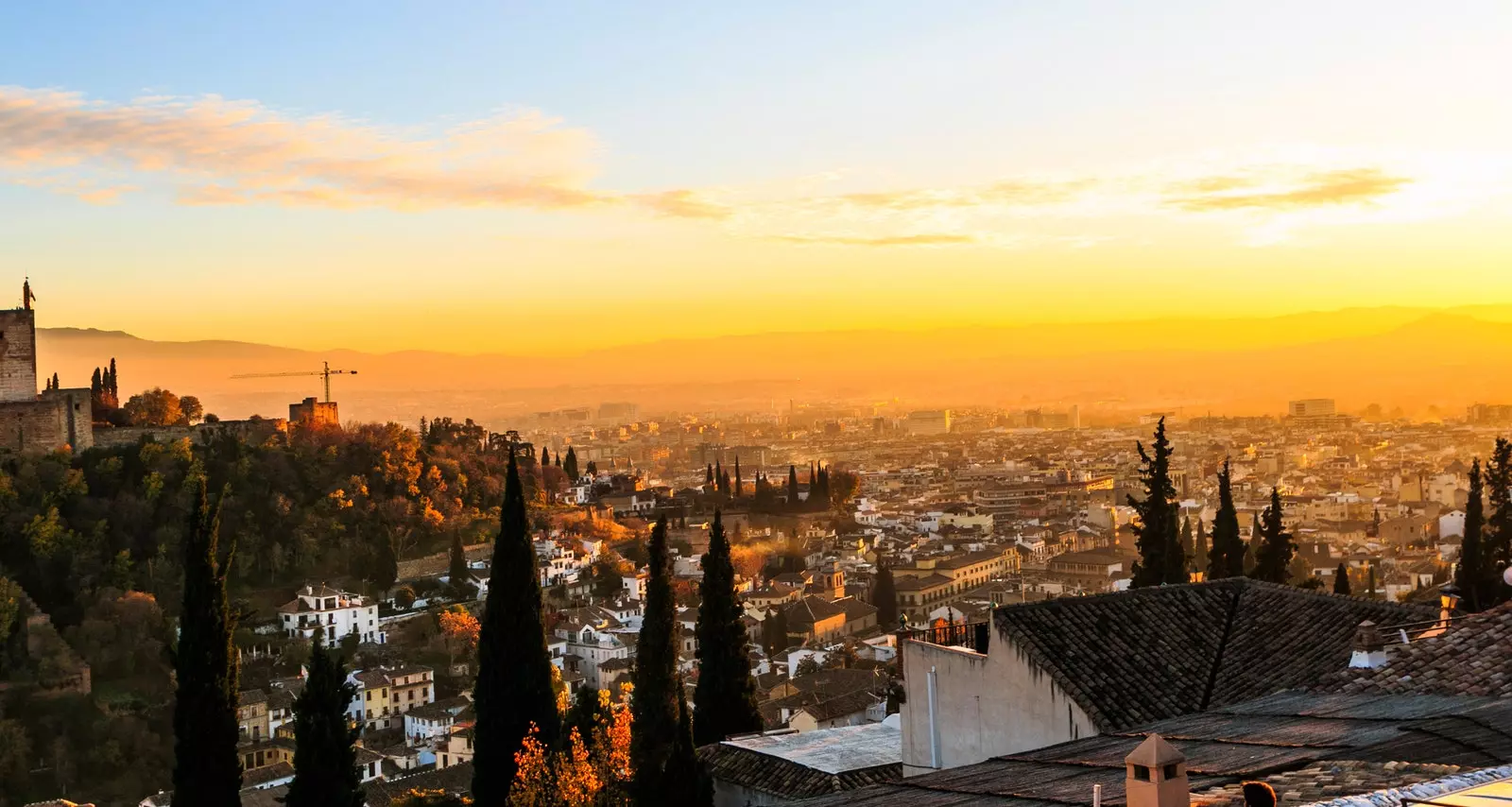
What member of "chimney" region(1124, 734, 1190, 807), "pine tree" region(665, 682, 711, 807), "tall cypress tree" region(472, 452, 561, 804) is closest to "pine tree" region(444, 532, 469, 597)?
"tall cypress tree" region(472, 452, 561, 804)

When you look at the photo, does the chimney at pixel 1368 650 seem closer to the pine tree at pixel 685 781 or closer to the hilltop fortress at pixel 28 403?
the pine tree at pixel 685 781

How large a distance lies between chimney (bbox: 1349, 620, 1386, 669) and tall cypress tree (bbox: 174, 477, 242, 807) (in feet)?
37.6

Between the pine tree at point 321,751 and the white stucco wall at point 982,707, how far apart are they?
22.1 ft

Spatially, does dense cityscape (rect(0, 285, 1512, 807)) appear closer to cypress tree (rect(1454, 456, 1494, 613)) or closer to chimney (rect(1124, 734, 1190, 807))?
cypress tree (rect(1454, 456, 1494, 613))

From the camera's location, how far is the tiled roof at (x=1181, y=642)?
9.02 metres

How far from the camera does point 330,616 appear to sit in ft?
161

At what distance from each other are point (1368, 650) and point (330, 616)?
45.3m

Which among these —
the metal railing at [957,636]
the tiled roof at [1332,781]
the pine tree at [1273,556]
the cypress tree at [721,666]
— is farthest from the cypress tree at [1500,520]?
the tiled roof at [1332,781]

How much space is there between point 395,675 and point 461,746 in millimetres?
8815

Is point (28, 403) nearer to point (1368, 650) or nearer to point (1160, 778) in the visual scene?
point (1368, 650)

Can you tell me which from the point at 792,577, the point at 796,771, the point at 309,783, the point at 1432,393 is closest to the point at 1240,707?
the point at 796,771

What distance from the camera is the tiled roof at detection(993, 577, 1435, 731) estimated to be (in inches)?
355

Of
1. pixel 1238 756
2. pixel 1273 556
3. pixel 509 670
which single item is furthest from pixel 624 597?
pixel 1238 756

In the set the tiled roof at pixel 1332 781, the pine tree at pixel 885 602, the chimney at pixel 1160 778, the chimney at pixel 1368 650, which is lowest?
the pine tree at pixel 885 602
